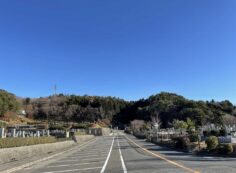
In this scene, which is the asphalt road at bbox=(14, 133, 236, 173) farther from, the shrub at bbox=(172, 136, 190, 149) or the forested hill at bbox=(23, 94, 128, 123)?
the forested hill at bbox=(23, 94, 128, 123)

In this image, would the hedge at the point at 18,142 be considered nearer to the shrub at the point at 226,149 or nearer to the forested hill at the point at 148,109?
the shrub at the point at 226,149

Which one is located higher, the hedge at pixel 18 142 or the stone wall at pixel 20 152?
the hedge at pixel 18 142

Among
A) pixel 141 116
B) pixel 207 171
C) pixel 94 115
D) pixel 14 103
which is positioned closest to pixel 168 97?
pixel 141 116

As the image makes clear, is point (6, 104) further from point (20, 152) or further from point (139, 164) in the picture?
point (139, 164)

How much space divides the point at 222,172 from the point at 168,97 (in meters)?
157

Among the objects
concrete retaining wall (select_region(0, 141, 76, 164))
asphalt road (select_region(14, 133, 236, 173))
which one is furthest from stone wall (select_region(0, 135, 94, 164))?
asphalt road (select_region(14, 133, 236, 173))

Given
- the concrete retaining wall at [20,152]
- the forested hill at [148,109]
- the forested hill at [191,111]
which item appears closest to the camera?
the concrete retaining wall at [20,152]

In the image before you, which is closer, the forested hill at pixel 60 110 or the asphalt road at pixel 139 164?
the asphalt road at pixel 139 164

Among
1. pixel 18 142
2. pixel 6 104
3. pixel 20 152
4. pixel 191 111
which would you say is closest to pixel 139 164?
pixel 20 152

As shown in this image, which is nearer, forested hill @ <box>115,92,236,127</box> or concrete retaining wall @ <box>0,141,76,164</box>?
concrete retaining wall @ <box>0,141,76,164</box>

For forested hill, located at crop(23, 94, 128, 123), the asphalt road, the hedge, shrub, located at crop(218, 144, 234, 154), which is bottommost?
the asphalt road

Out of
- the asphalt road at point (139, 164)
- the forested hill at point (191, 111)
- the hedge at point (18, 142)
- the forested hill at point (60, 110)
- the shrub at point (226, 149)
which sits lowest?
the asphalt road at point (139, 164)

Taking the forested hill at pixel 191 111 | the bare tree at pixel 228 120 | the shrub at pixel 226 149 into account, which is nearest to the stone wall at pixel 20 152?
the shrub at pixel 226 149

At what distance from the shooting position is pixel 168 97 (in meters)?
169
